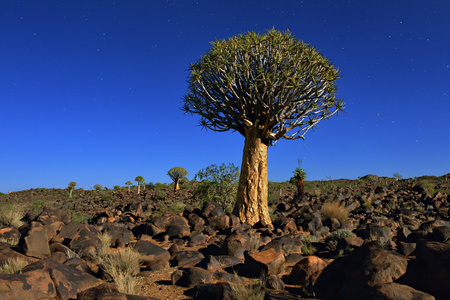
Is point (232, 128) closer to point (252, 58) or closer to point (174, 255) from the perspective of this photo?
point (252, 58)

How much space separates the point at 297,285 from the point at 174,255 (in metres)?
2.72

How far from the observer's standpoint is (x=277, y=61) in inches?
430

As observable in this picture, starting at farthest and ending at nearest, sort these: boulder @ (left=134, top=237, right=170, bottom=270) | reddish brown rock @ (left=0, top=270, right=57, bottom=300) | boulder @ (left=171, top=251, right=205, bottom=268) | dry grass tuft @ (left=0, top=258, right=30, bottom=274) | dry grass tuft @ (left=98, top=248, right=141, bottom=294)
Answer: boulder @ (left=171, top=251, right=205, bottom=268) → boulder @ (left=134, top=237, right=170, bottom=270) → dry grass tuft @ (left=98, top=248, right=141, bottom=294) → dry grass tuft @ (left=0, top=258, right=30, bottom=274) → reddish brown rock @ (left=0, top=270, right=57, bottom=300)

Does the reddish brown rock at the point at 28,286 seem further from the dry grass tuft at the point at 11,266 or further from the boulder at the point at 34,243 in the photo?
the boulder at the point at 34,243

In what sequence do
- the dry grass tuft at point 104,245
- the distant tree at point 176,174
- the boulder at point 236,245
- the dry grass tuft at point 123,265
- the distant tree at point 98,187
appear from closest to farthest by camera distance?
the dry grass tuft at point 123,265 → the dry grass tuft at point 104,245 → the boulder at point 236,245 → the distant tree at point 176,174 → the distant tree at point 98,187

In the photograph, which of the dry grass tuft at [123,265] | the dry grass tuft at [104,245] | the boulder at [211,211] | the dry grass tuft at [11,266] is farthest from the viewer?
the boulder at [211,211]

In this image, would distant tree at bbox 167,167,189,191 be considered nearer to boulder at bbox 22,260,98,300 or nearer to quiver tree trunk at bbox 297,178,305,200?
quiver tree trunk at bbox 297,178,305,200

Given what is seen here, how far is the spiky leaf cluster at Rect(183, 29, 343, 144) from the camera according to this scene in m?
11.1

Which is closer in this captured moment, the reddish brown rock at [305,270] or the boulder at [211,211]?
the reddish brown rock at [305,270]

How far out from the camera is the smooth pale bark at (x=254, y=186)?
437 inches

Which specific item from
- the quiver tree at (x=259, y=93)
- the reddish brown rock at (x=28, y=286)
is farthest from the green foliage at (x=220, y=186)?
the reddish brown rock at (x=28, y=286)

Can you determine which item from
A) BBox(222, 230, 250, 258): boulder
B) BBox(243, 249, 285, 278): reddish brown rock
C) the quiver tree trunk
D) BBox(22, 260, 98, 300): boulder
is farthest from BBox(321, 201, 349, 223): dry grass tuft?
BBox(22, 260, 98, 300): boulder

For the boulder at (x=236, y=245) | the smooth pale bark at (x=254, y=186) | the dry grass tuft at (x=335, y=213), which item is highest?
the smooth pale bark at (x=254, y=186)

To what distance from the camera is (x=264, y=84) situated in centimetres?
1123
